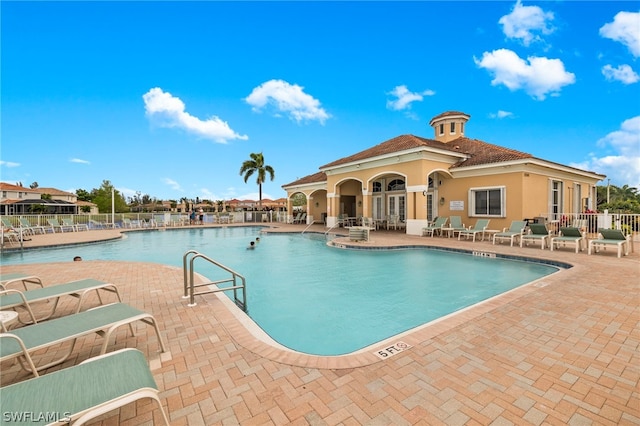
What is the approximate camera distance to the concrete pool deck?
217cm

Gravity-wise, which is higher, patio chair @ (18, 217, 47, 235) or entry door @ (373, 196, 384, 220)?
entry door @ (373, 196, 384, 220)

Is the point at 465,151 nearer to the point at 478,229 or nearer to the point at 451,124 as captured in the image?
the point at 451,124

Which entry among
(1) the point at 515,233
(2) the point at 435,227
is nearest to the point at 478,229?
(1) the point at 515,233

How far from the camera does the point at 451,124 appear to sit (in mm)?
20516

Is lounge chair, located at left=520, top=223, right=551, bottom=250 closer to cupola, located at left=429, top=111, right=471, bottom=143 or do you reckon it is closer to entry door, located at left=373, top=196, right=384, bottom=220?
entry door, located at left=373, top=196, right=384, bottom=220

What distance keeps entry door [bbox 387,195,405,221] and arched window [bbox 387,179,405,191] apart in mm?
539

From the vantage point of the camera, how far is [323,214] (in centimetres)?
2586

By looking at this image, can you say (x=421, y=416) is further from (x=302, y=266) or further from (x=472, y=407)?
(x=302, y=266)

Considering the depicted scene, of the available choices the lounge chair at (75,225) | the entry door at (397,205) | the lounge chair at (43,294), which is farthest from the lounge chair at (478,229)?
the lounge chair at (75,225)

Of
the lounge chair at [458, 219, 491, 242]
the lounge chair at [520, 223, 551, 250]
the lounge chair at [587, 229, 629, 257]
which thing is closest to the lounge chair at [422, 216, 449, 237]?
the lounge chair at [458, 219, 491, 242]

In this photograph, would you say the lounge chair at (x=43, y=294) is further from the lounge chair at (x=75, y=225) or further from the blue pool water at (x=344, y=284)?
the lounge chair at (x=75, y=225)

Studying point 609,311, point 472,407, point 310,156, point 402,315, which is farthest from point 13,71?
point 310,156

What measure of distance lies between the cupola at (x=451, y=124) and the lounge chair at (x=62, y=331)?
2199cm

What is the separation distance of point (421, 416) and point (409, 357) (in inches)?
34.6
